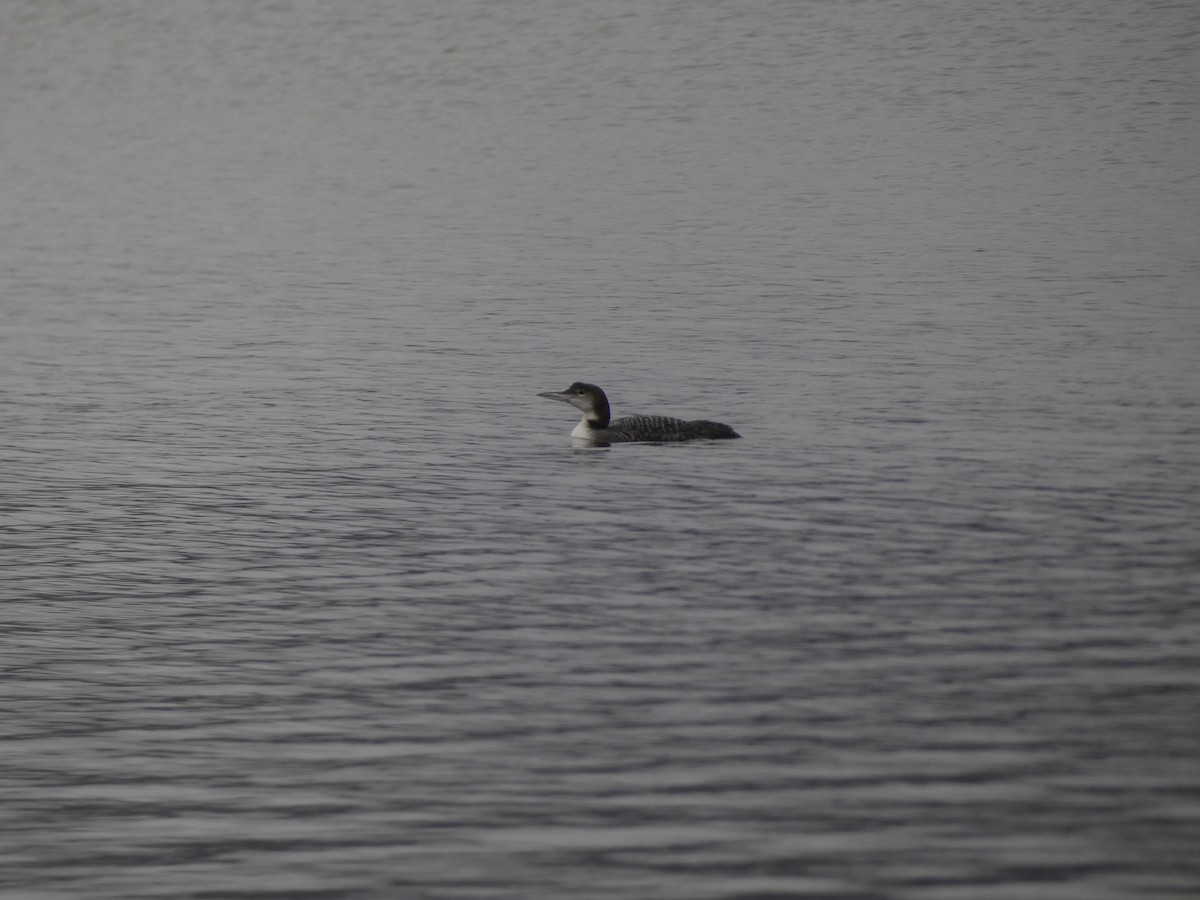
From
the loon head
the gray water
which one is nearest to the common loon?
the loon head

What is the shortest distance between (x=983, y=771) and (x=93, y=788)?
5.30m

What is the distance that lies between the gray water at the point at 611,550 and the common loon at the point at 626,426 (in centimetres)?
19

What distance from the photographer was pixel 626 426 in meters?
24.0

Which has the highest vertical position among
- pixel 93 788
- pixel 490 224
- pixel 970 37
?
pixel 970 37

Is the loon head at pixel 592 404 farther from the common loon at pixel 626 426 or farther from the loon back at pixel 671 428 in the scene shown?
the loon back at pixel 671 428

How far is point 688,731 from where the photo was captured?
13414 mm

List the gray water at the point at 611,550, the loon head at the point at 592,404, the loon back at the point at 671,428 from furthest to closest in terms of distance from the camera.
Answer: the loon head at the point at 592,404
the loon back at the point at 671,428
the gray water at the point at 611,550

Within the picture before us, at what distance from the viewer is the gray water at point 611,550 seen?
11.6 m

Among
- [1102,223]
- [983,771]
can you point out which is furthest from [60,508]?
[1102,223]

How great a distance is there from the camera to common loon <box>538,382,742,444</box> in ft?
78.4

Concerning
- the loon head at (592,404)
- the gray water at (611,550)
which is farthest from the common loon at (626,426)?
the gray water at (611,550)

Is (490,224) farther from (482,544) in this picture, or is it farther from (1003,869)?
(1003,869)

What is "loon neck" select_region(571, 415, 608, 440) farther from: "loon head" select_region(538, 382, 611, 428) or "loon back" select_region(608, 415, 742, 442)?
"loon back" select_region(608, 415, 742, 442)

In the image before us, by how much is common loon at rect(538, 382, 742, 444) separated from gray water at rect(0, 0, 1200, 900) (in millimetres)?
190
